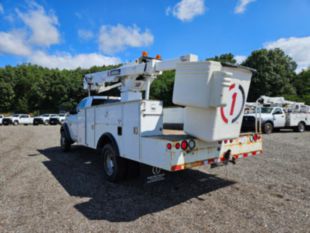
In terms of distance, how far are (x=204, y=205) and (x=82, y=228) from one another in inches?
79.3

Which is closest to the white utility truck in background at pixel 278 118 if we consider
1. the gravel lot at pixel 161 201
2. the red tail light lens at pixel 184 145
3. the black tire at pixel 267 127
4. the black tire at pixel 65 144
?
the black tire at pixel 267 127

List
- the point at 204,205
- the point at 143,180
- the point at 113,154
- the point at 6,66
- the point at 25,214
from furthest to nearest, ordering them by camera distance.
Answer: the point at 6,66 → the point at 143,180 → the point at 113,154 → the point at 204,205 → the point at 25,214

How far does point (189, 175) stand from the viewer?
563 cm

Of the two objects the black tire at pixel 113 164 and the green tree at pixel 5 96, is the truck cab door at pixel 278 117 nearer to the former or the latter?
the black tire at pixel 113 164

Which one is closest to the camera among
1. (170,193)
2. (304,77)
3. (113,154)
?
(170,193)

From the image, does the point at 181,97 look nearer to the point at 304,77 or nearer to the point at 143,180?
the point at 143,180

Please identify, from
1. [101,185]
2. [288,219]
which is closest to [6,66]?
[101,185]

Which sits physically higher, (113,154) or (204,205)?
(113,154)

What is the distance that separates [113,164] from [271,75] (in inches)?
1390

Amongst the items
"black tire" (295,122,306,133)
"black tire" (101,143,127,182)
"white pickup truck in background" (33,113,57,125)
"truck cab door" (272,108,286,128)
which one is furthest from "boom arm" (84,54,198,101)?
"white pickup truck in background" (33,113,57,125)

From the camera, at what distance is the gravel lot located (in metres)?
3.29

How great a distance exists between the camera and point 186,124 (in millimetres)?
3920

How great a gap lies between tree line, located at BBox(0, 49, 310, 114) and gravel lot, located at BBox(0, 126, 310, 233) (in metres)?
30.7

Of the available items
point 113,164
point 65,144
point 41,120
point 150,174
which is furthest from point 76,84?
point 150,174
